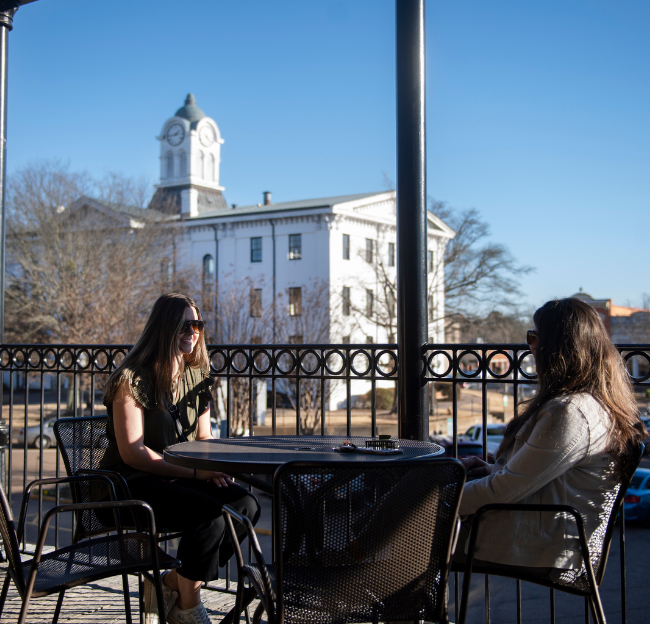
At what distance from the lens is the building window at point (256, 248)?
140ft

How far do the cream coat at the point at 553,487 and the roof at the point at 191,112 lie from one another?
59.9 meters

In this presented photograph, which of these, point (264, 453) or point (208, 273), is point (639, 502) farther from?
point (208, 273)

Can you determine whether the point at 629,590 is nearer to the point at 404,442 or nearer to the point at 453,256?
the point at 404,442

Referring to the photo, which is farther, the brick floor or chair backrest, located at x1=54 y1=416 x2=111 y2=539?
the brick floor

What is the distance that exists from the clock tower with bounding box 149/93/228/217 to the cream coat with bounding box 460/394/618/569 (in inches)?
2098

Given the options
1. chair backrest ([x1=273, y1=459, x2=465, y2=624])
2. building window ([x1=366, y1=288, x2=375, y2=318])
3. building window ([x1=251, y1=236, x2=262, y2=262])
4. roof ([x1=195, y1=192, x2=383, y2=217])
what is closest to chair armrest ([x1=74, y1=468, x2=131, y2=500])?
chair backrest ([x1=273, y1=459, x2=465, y2=624])

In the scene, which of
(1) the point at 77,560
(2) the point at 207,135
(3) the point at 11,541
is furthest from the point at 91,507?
(2) the point at 207,135

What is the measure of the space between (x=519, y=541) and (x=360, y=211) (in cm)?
4045

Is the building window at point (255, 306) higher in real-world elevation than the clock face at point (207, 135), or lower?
lower

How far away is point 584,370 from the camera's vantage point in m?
2.70

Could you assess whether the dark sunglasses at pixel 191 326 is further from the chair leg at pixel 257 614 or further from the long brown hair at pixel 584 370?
the long brown hair at pixel 584 370

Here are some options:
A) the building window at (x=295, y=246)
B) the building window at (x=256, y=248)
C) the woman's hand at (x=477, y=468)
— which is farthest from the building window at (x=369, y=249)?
the woman's hand at (x=477, y=468)

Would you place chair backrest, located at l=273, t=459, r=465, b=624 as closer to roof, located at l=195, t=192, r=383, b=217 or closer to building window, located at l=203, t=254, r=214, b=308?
building window, located at l=203, t=254, r=214, b=308

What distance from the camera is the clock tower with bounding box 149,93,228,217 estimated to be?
56.1 metres
